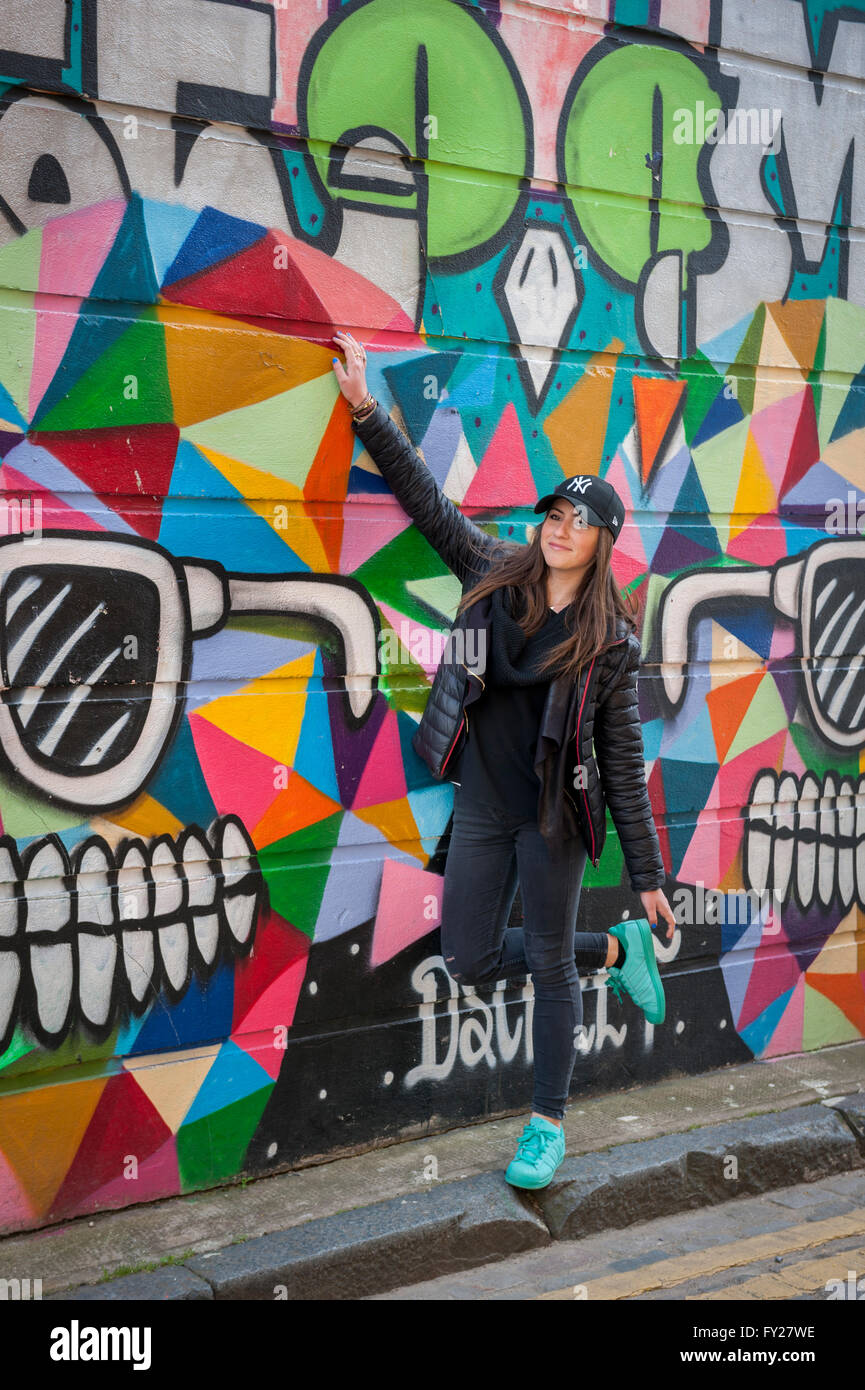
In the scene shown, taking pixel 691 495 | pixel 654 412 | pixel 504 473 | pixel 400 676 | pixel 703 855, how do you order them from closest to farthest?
pixel 400 676 < pixel 504 473 < pixel 654 412 < pixel 691 495 < pixel 703 855

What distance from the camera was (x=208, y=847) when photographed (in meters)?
3.80

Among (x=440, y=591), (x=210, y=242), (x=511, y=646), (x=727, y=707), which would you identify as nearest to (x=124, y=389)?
(x=210, y=242)

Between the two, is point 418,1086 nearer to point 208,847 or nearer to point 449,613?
point 208,847

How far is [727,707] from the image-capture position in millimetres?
4930

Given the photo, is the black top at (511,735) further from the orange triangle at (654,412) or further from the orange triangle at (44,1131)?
the orange triangle at (44,1131)

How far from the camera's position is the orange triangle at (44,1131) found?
3.48 meters

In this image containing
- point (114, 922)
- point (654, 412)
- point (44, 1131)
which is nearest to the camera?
point (44, 1131)

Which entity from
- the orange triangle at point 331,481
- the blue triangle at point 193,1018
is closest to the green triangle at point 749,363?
the orange triangle at point 331,481

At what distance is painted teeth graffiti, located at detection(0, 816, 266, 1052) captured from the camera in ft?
11.5

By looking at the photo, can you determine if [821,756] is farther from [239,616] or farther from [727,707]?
[239,616]

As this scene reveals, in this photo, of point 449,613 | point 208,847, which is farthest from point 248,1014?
point 449,613

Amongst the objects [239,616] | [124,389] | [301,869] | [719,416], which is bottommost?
[301,869]

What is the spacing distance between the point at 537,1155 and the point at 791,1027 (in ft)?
5.42
